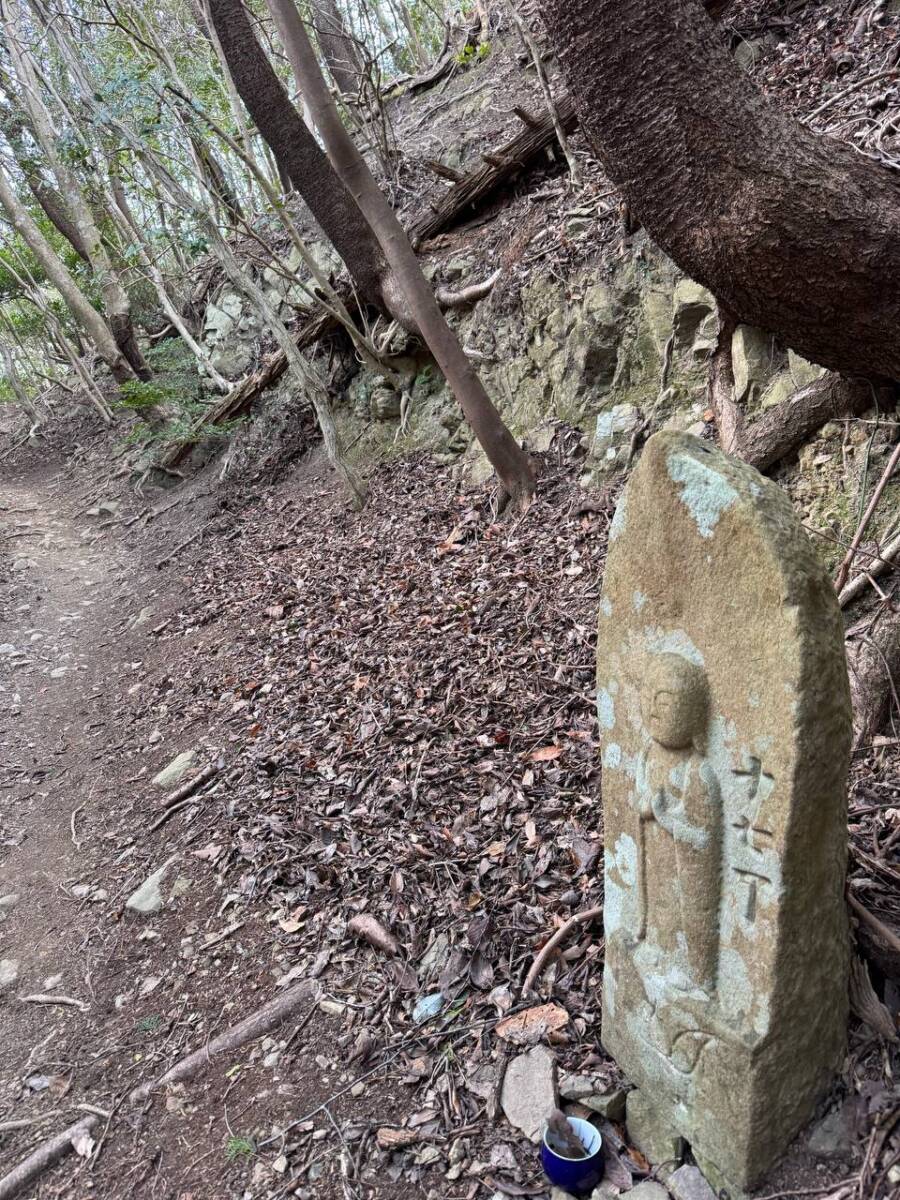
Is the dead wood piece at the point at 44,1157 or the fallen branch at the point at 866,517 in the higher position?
the fallen branch at the point at 866,517

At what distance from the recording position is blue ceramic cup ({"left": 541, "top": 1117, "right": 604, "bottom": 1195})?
7.06ft

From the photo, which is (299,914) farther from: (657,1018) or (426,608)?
(426,608)

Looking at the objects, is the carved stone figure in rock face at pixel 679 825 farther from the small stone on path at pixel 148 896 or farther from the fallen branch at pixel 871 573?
the small stone on path at pixel 148 896

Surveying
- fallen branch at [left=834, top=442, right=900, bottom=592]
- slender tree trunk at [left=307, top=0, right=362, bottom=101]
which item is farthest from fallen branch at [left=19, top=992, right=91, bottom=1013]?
slender tree trunk at [left=307, top=0, right=362, bottom=101]

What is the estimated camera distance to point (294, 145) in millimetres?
7836

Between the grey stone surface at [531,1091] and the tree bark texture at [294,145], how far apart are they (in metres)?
7.45

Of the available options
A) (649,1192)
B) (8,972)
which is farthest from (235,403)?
(649,1192)

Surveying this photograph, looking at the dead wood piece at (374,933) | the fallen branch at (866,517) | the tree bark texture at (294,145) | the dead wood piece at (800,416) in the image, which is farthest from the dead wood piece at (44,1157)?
the tree bark texture at (294,145)

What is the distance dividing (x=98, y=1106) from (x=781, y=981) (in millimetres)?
2651

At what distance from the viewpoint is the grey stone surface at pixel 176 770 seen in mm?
4852

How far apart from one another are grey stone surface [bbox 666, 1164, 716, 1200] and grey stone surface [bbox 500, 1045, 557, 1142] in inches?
15.2

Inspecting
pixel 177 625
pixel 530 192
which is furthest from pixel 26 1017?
pixel 530 192

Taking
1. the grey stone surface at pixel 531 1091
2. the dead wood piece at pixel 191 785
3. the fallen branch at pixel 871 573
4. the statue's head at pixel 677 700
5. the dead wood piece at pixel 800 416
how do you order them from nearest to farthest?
the statue's head at pixel 677 700, the grey stone surface at pixel 531 1091, the fallen branch at pixel 871 573, the dead wood piece at pixel 800 416, the dead wood piece at pixel 191 785

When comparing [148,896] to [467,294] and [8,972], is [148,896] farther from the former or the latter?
[467,294]
